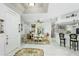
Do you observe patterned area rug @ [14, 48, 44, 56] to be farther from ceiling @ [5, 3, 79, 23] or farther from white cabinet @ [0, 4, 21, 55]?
ceiling @ [5, 3, 79, 23]

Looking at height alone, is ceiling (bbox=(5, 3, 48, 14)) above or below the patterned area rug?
above

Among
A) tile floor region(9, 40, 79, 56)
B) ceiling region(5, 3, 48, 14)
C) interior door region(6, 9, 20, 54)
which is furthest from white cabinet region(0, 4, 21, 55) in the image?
tile floor region(9, 40, 79, 56)

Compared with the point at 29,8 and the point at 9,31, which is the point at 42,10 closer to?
the point at 29,8

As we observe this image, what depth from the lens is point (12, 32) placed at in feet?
7.91

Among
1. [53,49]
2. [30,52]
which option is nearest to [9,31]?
[30,52]

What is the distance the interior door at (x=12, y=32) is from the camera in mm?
2340

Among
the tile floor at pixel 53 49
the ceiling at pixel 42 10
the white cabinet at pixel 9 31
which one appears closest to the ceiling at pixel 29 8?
the ceiling at pixel 42 10

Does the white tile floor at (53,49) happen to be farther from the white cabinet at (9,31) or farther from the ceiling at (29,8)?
the ceiling at (29,8)

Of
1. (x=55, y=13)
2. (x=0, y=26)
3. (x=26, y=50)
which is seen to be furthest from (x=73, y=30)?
(x=0, y=26)

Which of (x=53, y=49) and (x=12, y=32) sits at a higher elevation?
(x=12, y=32)

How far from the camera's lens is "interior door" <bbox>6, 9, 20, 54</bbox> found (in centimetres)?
234

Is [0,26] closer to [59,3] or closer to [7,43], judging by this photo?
[7,43]

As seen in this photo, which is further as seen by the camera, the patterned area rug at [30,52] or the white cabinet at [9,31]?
the patterned area rug at [30,52]

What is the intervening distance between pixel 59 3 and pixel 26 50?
1.28 metres
